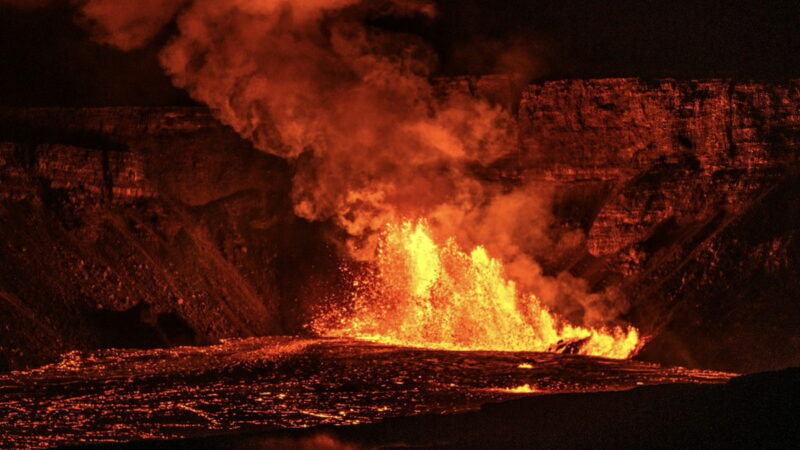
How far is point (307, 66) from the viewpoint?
40719 millimetres

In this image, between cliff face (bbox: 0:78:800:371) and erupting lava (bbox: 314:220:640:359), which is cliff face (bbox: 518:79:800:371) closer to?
cliff face (bbox: 0:78:800:371)

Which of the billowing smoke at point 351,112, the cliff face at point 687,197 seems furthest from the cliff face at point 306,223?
the billowing smoke at point 351,112

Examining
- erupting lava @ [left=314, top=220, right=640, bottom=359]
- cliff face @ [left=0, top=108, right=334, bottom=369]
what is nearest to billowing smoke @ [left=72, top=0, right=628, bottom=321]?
erupting lava @ [left=314, top=220, right=640, bottom=359]

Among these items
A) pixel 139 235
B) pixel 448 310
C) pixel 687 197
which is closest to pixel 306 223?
pixel 139 235

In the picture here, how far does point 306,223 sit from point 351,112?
16.8 feet

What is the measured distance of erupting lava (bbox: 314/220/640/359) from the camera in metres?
37.0

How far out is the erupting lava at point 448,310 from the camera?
37.0m

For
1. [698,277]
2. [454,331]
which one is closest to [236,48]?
[454,331]

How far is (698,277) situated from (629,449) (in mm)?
17369

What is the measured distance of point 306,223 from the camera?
43.2m

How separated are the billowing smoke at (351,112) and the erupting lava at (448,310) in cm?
80

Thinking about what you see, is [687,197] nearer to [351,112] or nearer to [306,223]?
[351,112]

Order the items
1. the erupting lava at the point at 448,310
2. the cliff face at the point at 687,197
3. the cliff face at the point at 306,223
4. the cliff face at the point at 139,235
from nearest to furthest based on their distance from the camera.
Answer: the cliff face at the point at 687,197 → the cliff face at the point at 306,223 → the cliff face at the point at 139,235 → the erupting lava at the point at 448,310

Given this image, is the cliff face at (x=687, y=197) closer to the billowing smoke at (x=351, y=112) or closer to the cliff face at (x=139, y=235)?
the billowing smoke at (x=351, y=112)
